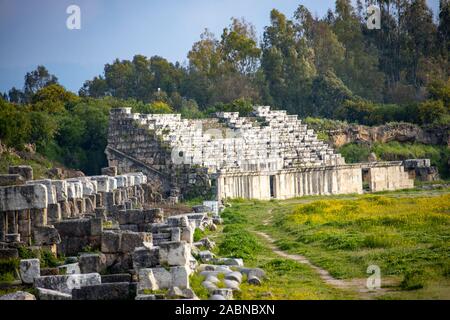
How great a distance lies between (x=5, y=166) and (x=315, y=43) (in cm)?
5914

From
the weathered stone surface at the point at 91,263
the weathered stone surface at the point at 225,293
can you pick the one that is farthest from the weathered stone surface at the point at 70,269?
the weathered stone surface at the point at 225,293

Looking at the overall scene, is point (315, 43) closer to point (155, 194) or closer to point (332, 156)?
point (332, 156)

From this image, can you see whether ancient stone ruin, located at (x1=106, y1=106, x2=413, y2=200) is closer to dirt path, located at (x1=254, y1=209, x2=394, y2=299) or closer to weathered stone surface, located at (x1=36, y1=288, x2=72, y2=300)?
dirt path, located at (x1=254, y1=209, x2=394, y2=299)

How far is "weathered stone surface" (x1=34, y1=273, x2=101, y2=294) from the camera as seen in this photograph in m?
25.5

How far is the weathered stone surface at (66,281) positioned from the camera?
1004 inches

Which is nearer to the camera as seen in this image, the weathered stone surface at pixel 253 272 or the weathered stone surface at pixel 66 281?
the weathered stone surface at pixel 66 281

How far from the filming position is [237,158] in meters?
70.4

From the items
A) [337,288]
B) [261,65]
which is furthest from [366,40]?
[337,288]

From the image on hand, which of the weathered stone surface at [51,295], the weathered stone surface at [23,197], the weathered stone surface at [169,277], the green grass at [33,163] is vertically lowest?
the weathered stone surface at [51,295]

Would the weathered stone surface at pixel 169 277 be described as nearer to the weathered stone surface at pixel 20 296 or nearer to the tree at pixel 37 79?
the weathered stone surface at pixel 20 296

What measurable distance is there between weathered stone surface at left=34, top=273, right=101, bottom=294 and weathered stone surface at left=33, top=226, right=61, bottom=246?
18.6ft

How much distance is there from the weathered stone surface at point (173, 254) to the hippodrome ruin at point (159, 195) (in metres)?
0.02

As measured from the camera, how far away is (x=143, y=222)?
121 feet

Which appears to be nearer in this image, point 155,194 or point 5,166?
point 5,166
